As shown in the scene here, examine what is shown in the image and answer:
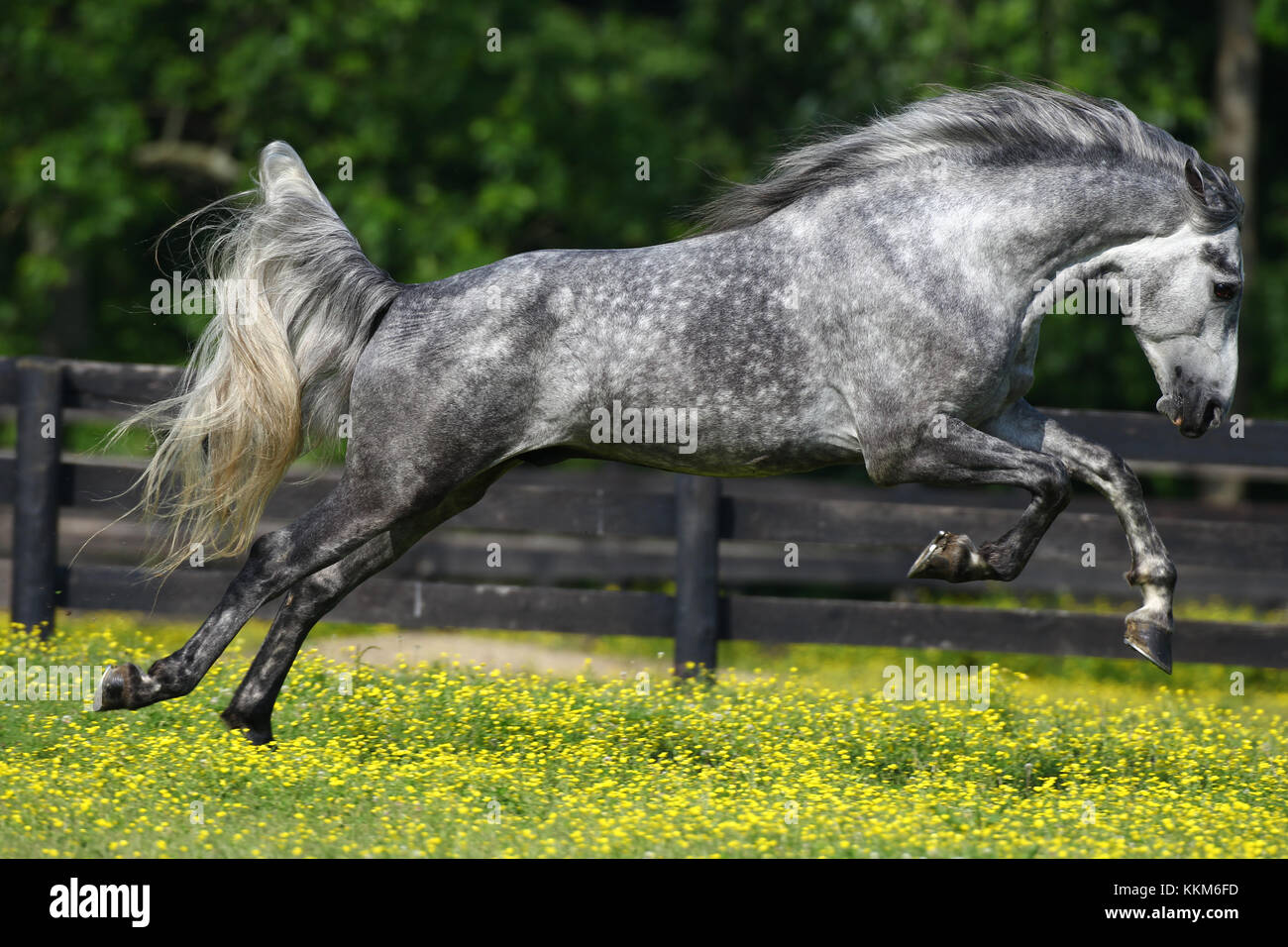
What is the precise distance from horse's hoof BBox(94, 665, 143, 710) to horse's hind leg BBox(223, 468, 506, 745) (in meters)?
0.47

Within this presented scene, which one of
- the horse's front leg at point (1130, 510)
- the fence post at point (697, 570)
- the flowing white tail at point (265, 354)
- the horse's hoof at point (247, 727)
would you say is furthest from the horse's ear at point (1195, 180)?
the horse's hoof at point (247, 727)

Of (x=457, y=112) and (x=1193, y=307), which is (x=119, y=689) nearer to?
(x=1193, y=307)

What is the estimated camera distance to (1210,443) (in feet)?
26.8

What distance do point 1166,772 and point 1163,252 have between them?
202cm

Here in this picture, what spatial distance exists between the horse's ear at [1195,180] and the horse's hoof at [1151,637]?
4.46 feet

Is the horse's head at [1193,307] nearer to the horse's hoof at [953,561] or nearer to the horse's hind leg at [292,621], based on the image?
the horse's hoof at [953,561]

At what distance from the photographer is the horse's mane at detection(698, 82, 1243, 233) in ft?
16.8

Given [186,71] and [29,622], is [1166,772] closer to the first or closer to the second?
[29,622]

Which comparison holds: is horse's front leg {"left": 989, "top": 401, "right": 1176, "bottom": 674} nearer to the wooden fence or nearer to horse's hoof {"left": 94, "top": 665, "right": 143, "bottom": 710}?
the wooden fence

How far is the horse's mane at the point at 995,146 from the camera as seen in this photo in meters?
5.13

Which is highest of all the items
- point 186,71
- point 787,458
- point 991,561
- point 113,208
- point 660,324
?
point 186,71

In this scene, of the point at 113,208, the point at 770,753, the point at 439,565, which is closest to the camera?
the point at 770,753

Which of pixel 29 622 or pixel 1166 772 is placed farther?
pixel 29 622

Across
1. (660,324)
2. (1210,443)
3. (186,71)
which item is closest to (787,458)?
(660,324)
